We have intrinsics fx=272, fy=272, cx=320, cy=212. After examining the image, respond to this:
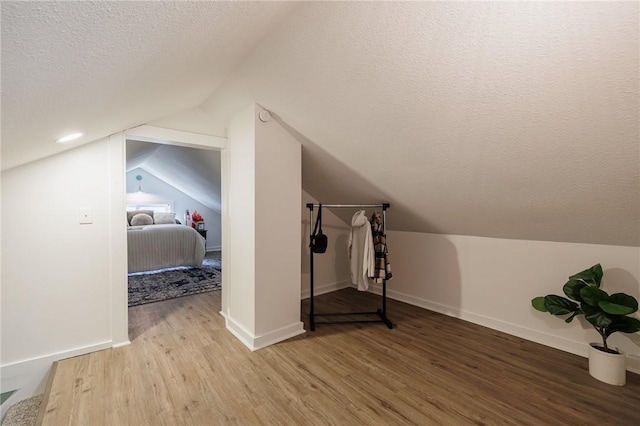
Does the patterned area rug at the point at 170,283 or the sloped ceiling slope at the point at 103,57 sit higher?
the sloped ceiling slope at the point at 103,57

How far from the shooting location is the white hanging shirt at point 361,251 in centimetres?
265

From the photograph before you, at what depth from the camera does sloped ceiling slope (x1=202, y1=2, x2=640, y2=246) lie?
43.6 inches

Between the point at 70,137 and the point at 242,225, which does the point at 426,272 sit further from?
the point at 70,137

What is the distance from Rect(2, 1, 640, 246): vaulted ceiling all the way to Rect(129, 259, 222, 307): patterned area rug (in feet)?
7.12

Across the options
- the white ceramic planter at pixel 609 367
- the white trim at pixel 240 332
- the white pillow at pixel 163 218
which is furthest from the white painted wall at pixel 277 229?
the white pillow at pixel 163 218

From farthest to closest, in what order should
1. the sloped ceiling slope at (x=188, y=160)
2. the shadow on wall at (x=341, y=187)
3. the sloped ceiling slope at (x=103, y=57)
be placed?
the sloped ceiling slope at (x=188, y=160)
the shadow on wall at (x=341, y=187)
the sloped ceiling slope at (x=103, y=57)

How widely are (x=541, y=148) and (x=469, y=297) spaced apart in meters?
1.82

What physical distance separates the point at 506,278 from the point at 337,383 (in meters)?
1.89

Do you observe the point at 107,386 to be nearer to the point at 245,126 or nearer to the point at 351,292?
the point at 245,126

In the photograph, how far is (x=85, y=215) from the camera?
2.13 metres

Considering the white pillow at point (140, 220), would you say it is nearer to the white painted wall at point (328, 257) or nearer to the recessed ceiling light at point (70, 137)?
the white painted wall at point (328, 257)

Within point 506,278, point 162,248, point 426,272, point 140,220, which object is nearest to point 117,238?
point 162,248

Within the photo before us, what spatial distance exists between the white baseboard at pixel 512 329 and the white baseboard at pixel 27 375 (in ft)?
10.8

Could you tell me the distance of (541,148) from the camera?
5.01 feet
